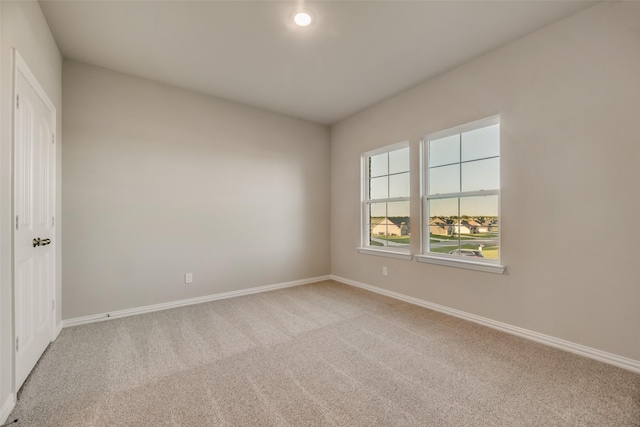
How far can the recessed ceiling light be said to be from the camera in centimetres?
223


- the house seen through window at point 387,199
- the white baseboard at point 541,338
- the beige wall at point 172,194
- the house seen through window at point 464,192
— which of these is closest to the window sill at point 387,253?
the house seen through window at point 387,199

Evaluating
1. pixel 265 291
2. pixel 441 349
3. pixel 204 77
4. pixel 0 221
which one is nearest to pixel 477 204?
pixel 441 349

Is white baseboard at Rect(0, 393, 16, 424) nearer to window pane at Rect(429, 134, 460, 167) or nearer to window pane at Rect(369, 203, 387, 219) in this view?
window pane at Rect(369, 203, 387, 219)

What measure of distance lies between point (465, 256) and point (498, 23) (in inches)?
86.7

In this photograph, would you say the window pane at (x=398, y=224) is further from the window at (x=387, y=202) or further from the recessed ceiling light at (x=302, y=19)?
the recessed ceiling light at (x=302, y=19)

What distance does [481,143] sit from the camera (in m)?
2.93

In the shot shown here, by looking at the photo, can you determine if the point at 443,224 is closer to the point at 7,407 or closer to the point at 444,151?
the point at 444,151

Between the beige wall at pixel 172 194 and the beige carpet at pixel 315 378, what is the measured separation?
65 centimetres

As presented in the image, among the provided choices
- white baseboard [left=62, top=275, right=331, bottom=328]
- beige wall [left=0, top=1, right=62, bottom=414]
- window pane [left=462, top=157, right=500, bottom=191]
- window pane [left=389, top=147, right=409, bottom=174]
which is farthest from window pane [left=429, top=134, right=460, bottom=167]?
beige wall [left=0, top=1, right=62, bottom=414]

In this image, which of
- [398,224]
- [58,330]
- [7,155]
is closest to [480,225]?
[398,224]

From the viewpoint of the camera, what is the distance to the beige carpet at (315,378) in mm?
1561

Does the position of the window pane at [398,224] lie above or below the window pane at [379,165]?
below

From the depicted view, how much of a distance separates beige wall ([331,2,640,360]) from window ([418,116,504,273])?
13 centimetres

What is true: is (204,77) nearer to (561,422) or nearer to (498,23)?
(498,23)
